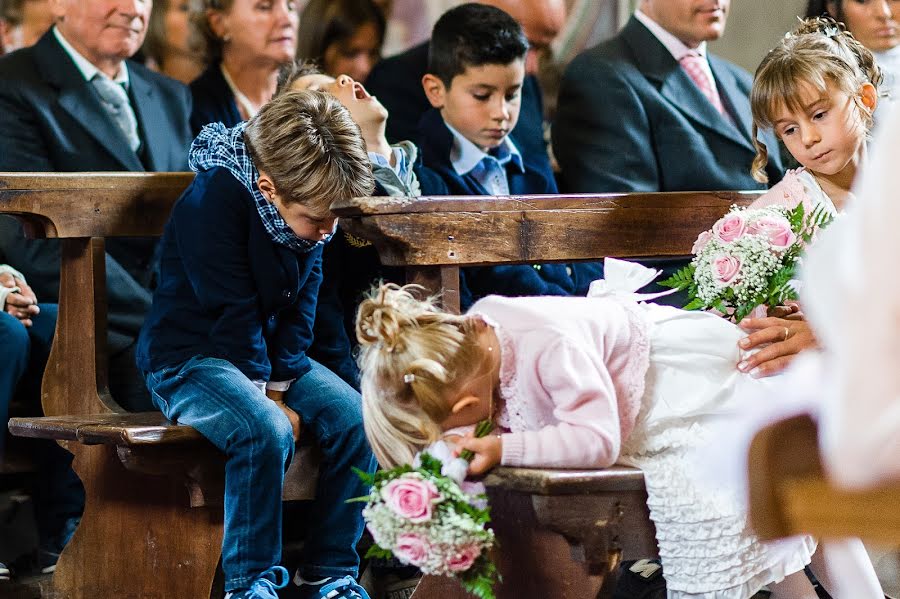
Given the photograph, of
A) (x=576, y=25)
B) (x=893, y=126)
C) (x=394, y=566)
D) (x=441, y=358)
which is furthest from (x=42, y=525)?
(x=893, y=126)

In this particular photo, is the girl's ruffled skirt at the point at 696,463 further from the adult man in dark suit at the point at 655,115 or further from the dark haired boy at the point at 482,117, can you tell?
the adult man in dark suit at the point at 655,115

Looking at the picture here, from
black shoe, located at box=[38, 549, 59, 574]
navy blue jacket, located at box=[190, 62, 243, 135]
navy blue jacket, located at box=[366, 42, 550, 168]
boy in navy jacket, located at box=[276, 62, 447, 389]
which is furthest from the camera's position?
navy blue jacket, located at box=[190, 62, 243, 135]

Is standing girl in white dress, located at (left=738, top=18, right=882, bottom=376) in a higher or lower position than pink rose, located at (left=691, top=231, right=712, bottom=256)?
higher

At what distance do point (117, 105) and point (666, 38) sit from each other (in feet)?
6.50

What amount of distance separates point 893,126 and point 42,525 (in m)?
Result: 3.41

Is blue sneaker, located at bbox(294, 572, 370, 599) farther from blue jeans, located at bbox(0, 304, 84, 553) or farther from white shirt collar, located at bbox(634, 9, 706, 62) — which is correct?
white shirt collar, located at bbox(634, 9, 706, 62)

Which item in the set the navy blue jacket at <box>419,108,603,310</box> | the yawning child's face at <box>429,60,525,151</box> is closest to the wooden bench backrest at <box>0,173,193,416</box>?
the navy blue jacket at <box>419,108,603,310</box>

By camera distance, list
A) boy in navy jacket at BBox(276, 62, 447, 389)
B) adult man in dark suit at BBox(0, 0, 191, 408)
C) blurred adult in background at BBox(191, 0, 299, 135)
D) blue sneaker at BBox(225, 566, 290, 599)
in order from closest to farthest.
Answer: blue sneaker at BBox(225, 566, 290, 599) < boy in navy jacket at BBox(276, 62, 447, 389) < adult man in dark suit at BBox(0, 0, 191, 408) < blurred adult in background at BBox(191, 0, 299, 135)

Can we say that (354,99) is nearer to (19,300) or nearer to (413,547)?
(19,300)

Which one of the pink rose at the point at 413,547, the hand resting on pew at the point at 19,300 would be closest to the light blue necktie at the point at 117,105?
the hand resting on pew at the point at 19,300

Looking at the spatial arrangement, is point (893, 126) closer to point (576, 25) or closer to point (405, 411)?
point (405, 411)

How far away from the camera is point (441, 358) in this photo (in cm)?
267

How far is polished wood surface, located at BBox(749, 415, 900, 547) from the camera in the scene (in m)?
1.55

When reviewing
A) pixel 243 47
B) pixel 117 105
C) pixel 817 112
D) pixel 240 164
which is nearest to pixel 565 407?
pixel 240 164
